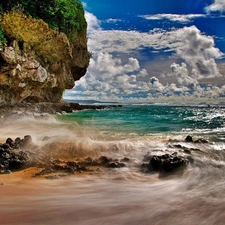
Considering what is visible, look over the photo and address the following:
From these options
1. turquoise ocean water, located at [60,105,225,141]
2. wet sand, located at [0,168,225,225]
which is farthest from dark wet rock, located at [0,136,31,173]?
turquoise ocean water, located at [60,105,225,141]

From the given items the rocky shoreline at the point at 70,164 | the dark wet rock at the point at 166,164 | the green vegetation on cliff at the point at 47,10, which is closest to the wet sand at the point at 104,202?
the rocky shoreline at the point at 70,164

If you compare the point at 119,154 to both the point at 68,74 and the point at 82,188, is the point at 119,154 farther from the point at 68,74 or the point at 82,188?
the point at 68,74

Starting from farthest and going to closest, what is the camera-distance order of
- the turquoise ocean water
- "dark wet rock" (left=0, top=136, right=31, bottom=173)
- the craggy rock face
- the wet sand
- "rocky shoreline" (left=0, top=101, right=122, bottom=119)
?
"rocky shoreline" (left=0, top=101, right=122, bottom=119)
the craggy rock face
the turquoise ocean water
"dark wet rock" (left=0, top=136, right=31, bottom=173)
the wet sand

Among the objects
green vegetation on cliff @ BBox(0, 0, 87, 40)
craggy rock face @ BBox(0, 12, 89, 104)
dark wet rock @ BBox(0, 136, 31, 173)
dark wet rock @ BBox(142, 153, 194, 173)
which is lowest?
dark wet rock @ BBox(0, 136, 31, 173)

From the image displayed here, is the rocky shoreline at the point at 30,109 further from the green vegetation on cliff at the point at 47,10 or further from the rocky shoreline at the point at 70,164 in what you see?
the rocky shoreline at the point at 70,164

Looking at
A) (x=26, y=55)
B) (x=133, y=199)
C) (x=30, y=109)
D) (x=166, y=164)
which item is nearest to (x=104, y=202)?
(x=133, y=199)

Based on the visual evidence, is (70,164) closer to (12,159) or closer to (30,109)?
(12,159)

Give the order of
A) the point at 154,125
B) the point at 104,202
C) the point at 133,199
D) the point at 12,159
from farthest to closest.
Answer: the point at 154,125
the point at 12,159
the point at 133,199
the point at 104,202

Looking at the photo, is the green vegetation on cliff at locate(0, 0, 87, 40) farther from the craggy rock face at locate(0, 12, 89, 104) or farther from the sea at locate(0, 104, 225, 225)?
the sea at locate(0, 104, 225, 225)

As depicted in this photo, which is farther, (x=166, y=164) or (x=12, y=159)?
(x=12, y=159)

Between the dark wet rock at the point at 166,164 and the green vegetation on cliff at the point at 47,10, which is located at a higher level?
the green vegetation on cliff at the point at 47,10

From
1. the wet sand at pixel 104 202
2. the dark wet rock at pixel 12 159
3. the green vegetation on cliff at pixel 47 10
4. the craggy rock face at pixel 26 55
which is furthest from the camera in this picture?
the green vegetation on cliff at pixel 47 10

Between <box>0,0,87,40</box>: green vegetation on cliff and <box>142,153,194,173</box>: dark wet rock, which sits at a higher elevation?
<box>0,0,87,40</box>: green vegetation on cliff

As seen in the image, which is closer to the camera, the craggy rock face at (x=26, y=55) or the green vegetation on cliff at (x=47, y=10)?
the craggy rock face at (x=26, y=55)
